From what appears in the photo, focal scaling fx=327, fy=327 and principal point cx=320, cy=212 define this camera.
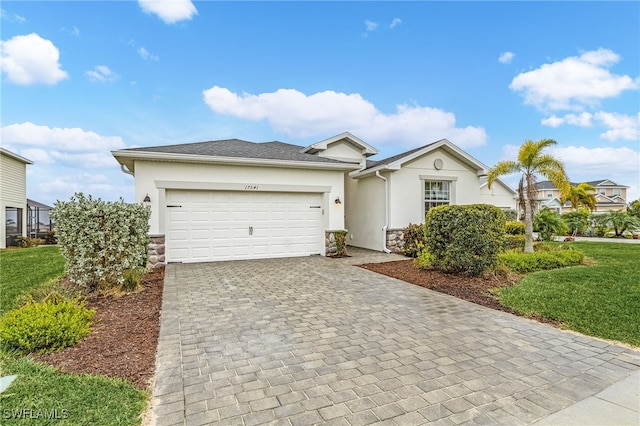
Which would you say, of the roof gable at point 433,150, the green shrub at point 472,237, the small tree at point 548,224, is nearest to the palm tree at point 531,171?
the roof gable at point 433,150

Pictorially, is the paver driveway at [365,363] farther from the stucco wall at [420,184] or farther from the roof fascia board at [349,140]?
the roof fascia board at [349,140]

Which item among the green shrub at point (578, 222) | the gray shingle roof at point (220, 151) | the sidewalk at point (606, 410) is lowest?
the sidewalk at point (606, 410)

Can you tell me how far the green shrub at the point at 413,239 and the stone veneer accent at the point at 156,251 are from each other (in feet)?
28.0

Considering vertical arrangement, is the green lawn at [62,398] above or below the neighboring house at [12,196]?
below

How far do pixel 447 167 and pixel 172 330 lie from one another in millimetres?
12297

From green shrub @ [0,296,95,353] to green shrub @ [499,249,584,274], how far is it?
903 centimetres

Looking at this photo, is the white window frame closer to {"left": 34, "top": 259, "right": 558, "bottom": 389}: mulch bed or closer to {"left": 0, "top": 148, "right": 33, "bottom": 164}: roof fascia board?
{"left": 34, "top": 259, "right": 558, "bottom": 389}: mulch bed

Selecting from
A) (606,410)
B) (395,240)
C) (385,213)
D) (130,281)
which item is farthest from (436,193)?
(606,410)

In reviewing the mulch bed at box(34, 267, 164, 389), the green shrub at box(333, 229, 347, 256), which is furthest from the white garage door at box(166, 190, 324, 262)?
the mulch bed at box(34, 267, 164, 389)

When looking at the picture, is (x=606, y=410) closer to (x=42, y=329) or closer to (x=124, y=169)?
(x=42, y=329)

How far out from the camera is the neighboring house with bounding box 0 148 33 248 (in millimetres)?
17344

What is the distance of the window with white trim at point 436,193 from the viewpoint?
44.8 ft

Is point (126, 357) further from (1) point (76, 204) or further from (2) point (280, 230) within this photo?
(2) point (280, 230)

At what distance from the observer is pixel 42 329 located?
3.93 metres
